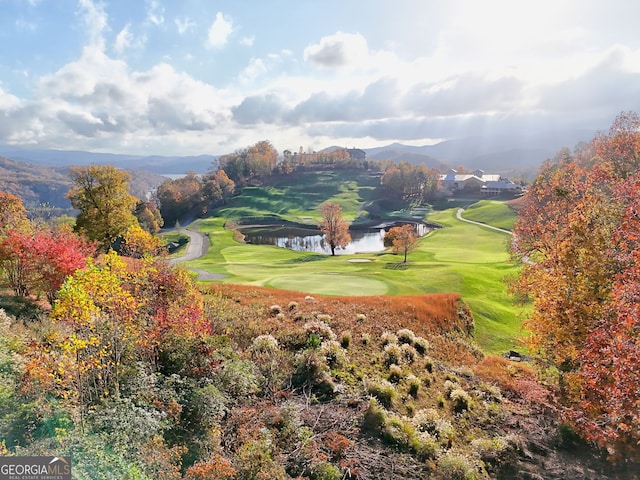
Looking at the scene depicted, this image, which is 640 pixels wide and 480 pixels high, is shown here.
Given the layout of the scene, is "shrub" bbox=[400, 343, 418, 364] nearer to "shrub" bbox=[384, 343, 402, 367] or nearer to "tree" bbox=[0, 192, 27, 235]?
"shrub" bbox=[384, 343, 402, 367]

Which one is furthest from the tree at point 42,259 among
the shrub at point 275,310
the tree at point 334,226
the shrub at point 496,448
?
the tree at point 334,226

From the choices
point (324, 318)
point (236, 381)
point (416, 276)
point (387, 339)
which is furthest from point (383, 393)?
point (416, 276)

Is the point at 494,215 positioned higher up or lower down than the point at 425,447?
lower down

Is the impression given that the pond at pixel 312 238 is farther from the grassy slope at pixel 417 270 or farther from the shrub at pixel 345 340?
the shrub at pixel 345 340

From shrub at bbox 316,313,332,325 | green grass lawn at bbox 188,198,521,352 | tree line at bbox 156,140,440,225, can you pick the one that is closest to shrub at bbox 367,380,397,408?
shrub at bbox 316,313,332,325

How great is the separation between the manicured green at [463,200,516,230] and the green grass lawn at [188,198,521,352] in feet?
51.8

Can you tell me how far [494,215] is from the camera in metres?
91.0

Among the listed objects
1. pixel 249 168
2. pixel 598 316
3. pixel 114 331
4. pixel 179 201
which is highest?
pixel 249 168

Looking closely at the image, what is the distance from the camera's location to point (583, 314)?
41.9ft

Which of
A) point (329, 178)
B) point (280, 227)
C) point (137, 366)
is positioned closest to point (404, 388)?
point (137, 366)

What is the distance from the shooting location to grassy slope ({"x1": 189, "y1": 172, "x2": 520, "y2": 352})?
29.1 meters

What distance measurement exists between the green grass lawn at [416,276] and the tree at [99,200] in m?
10.8

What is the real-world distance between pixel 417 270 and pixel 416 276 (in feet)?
17.2

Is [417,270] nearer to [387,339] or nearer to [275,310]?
[387,339]
